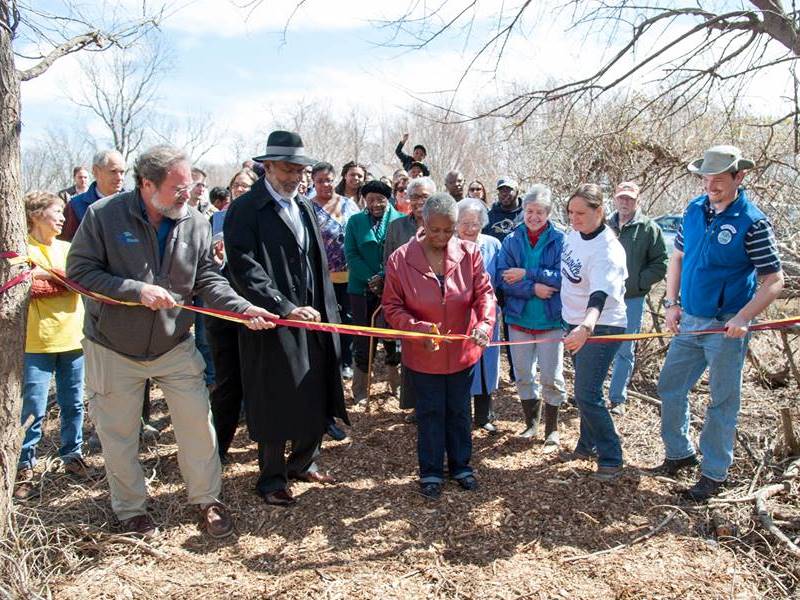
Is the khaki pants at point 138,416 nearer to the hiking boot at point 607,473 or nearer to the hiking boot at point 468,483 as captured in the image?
the hiking boot at point 468,483

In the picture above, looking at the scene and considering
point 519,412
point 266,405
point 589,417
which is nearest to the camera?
point 266,405

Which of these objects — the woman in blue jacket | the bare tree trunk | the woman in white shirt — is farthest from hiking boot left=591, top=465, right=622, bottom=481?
the bare tree trunk

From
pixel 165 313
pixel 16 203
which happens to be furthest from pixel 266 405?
pixel 16 203

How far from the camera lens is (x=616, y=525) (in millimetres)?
4023

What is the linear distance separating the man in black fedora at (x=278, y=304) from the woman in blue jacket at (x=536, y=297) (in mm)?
1589

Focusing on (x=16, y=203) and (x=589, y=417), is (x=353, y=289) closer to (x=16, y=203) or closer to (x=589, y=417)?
(x=589, y=417)

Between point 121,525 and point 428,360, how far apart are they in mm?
2103

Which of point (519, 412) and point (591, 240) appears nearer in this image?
point (591, 240)

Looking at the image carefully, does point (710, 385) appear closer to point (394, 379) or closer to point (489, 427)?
point (489, 427)

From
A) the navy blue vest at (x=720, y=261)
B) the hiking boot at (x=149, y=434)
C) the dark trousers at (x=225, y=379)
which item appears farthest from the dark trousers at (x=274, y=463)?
the navy blue vest at (x=720, y=261)

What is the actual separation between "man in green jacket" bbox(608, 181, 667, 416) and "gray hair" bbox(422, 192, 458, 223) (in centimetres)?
260

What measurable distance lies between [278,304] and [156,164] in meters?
1.07

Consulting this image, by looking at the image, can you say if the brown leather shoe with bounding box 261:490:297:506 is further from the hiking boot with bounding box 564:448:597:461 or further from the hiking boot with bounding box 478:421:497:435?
the hiking boot with bounding box 564:448:597:461

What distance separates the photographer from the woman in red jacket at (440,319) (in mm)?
4191
